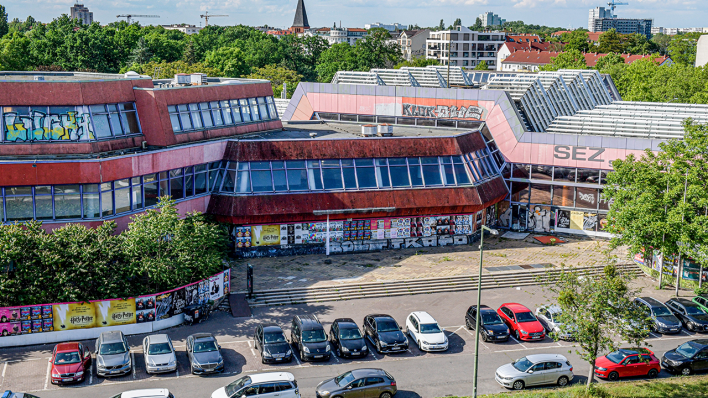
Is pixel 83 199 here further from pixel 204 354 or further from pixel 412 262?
pixel 412 262

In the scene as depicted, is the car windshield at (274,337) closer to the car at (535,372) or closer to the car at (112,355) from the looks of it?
the car at (112,355)

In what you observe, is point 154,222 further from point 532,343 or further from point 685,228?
point 685,228

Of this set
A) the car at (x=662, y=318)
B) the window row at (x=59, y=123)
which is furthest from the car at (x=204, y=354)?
the car at (x=662, y=318)

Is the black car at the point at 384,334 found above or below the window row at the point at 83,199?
below

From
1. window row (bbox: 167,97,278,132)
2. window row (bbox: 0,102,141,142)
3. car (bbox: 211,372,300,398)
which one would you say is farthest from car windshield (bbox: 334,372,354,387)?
window row (bbox: 167,97,278,132)

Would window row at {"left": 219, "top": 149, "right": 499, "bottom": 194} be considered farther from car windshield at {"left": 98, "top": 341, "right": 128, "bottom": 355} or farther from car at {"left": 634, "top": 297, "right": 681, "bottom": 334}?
car windshield at {"left": 98, "top": 341, "right": 128, "bottom": 355}

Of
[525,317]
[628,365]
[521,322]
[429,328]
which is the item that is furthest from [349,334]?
[628,365]
